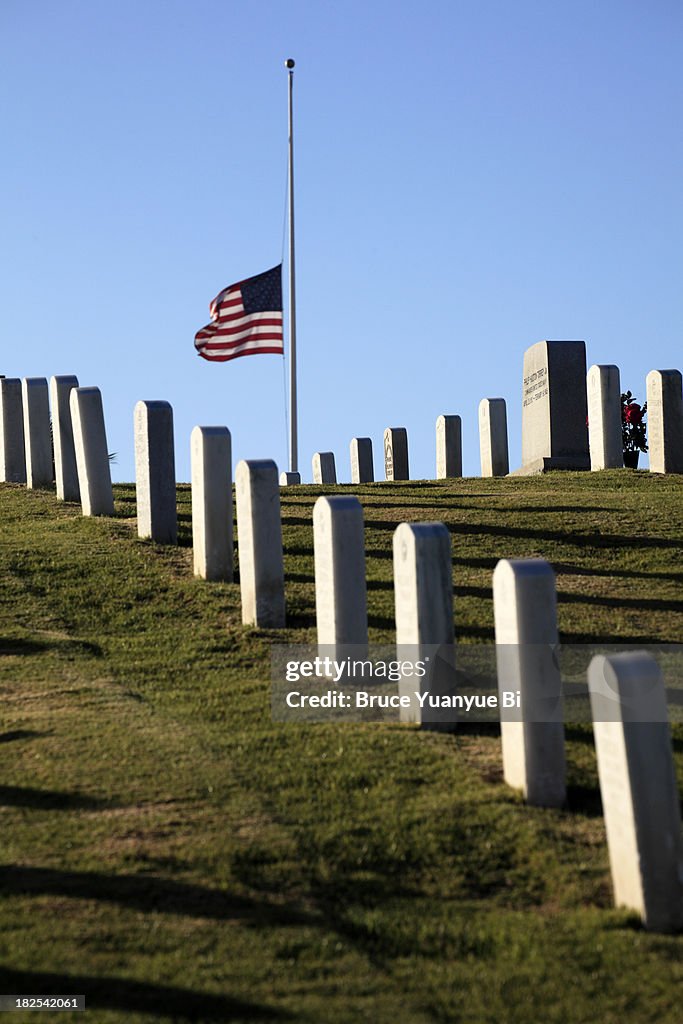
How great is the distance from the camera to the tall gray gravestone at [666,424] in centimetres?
1798

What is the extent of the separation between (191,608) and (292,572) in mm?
1269

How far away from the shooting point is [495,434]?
74.5 ft

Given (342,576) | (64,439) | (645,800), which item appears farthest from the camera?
(64,439)

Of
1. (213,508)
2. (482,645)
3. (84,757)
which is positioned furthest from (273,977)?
(213,508)

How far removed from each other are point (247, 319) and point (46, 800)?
17008 millimetres

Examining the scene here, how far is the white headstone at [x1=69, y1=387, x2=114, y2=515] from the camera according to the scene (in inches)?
552

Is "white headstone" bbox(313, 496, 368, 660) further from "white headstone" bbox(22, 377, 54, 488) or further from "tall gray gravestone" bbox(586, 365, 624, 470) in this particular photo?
"tall gray gravestone" bbox(586, 365, 624, 470)

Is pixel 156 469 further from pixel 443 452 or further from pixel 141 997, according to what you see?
pixel 443 452

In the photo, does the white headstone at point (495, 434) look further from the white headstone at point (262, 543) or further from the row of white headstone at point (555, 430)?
the white headstone at point (262, 543)

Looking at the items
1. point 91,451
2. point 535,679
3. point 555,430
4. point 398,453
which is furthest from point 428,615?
point 398,453

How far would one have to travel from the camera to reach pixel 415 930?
5.28 metres

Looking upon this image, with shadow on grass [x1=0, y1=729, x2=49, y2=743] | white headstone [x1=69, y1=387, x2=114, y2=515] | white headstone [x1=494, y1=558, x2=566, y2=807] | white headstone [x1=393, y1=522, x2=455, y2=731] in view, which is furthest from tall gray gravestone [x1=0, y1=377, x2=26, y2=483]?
white headstone [x1=494, y1=558, x2=566, y2=807]

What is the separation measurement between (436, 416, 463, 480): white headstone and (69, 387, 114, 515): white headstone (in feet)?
31.4

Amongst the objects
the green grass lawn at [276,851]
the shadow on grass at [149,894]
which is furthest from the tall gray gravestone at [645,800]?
the shadow on grass at [149,894]
